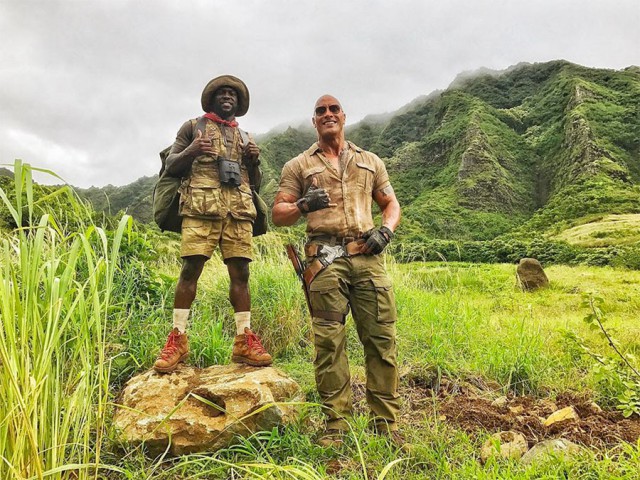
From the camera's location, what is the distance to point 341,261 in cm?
289

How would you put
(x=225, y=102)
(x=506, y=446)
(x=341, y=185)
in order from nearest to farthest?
1. (x=506, y=446)
2. (x=341, y=185)
3. (x=225, y=102)

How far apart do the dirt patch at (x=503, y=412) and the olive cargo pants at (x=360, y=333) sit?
0.35 m

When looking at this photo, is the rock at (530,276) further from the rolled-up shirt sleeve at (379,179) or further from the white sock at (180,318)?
the white sock at (180,318)

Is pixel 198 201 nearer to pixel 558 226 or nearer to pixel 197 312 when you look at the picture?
pixel 197 312

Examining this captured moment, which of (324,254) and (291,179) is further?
(291,179)

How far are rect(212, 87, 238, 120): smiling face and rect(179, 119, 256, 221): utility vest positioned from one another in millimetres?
102

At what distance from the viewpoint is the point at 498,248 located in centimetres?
3312

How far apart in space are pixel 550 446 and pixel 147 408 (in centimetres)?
235

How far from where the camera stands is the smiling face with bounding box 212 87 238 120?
348 centimetres

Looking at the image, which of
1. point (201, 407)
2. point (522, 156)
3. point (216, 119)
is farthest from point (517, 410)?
point (522, 156)

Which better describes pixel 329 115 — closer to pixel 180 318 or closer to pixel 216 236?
pixel 216 236

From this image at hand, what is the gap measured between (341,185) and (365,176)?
7.8 inches

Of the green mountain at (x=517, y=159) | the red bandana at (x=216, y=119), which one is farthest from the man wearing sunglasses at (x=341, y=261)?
the green mountain at (x=517, y=159)

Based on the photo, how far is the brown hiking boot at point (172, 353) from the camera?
3.07 metres
